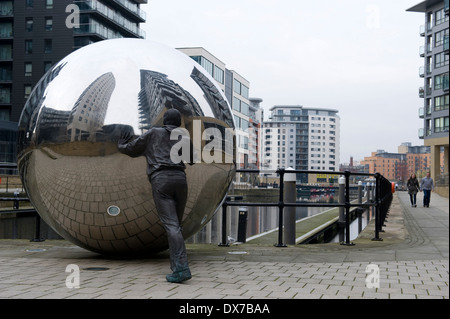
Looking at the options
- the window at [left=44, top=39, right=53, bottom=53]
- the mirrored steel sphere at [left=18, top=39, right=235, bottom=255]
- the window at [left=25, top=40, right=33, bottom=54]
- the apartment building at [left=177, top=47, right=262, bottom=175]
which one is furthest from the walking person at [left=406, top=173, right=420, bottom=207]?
the window at [left=25, top=40, right=33, bottom=54]

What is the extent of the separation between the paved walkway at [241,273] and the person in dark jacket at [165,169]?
616mm

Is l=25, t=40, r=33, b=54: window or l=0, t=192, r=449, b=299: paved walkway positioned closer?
l=0, t=192, r=449, b=299: paved walkway

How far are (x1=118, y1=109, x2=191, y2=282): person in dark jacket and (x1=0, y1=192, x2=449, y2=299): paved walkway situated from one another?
616 mm

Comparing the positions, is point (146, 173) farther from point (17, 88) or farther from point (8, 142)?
point (17, 88)

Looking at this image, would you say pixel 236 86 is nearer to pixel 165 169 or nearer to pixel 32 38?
pixel 32 38

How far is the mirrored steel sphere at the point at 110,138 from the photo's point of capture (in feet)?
17.2

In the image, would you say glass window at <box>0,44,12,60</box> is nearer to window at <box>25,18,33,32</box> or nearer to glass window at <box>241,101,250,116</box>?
window at <box>25,18,33,32</box>

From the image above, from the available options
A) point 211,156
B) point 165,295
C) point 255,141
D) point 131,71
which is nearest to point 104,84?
point 131,71

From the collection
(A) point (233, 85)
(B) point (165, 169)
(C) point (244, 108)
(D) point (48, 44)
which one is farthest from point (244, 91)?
(B) point (165, 169)

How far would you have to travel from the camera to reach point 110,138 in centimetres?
517

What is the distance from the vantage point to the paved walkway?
4.31m

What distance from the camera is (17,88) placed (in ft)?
184

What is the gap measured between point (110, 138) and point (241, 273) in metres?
2.00

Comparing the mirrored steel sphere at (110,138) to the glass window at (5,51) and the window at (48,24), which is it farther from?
the glass window at (5,51)
